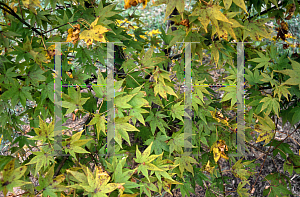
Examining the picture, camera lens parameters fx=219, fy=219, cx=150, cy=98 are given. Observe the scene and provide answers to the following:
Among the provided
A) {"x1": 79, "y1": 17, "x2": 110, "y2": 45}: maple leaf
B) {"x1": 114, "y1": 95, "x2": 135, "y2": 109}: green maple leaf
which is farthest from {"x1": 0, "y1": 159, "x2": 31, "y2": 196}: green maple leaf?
{"x1": 79, "y1": 17, "x2": 110, "y2": 45}: maple leaf

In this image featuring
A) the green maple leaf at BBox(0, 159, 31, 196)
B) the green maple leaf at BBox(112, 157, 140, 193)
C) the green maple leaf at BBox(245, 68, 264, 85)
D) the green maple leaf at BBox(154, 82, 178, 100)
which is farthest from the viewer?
the green maple leaf at BBox(245, 68, 264, 85)

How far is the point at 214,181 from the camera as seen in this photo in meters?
2.16

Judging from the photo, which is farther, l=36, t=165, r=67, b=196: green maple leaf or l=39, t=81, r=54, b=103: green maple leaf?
l=39, t=81, r=54, b=103: green maple leaf

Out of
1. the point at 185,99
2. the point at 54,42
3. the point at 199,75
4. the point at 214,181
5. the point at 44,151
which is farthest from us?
the point at 214,181

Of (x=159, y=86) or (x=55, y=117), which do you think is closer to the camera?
(x=159, y=86)

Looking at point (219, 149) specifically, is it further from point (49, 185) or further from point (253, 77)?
point (49, 185)

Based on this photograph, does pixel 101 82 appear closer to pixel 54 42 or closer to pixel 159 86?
pixel 159 86

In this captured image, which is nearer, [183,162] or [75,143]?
[75,143]

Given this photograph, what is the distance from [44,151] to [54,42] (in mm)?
704

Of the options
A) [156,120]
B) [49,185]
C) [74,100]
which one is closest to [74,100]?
[74,100]

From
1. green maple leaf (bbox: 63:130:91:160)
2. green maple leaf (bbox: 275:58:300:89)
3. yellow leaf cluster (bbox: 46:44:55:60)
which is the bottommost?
green maple leaf (bbox: 63:130:91:160)

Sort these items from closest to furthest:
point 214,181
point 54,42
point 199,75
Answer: point 54,42
point 199,75
point 214,181

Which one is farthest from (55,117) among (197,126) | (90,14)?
(197,126)

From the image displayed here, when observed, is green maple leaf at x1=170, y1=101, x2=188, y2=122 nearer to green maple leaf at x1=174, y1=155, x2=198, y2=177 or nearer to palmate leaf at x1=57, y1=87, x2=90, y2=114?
green maple leaf at x1=174, y1=155, x2=198, y2=177
